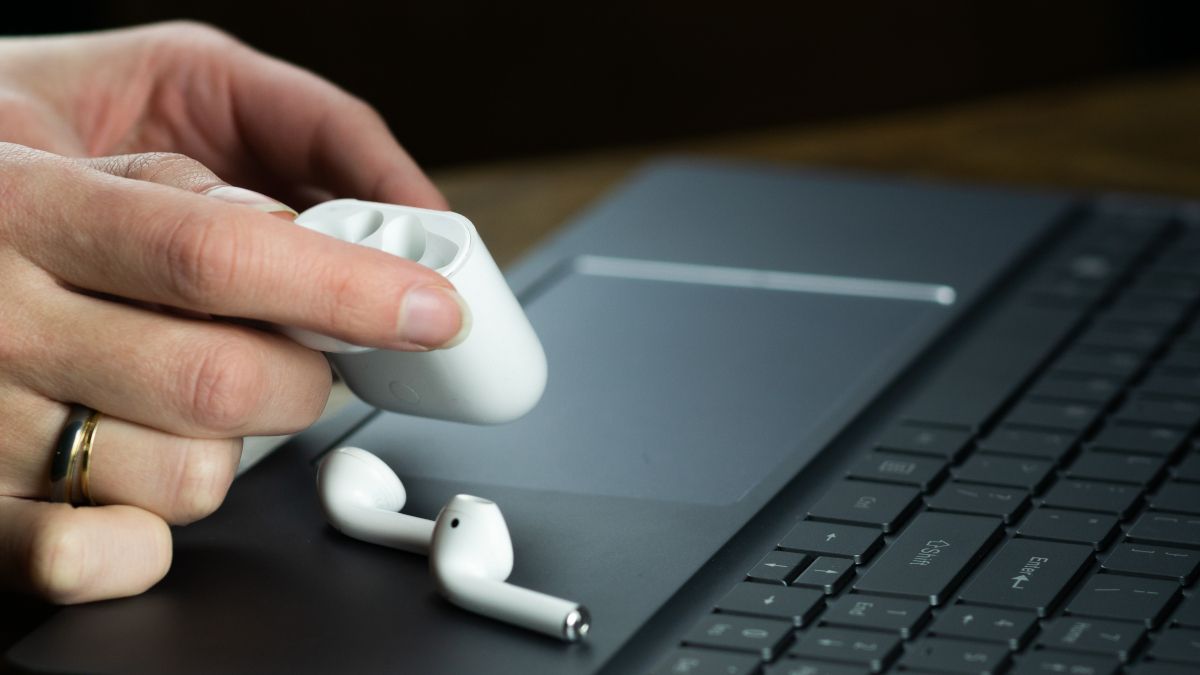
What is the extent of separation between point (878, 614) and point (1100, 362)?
0.27 metres

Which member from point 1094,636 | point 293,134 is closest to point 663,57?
point 293,134

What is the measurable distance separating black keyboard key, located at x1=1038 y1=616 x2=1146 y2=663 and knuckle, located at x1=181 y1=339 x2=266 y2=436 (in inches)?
10.8

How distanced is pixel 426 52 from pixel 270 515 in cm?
142

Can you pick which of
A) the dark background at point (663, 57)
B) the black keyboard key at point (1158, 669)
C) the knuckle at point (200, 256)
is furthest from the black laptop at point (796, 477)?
the dark background at point (663, 57)

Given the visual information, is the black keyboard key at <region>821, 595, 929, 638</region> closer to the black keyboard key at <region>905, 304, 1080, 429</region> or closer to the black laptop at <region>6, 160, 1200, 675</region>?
the black laptop at <region>6, 160, 1200, 675</region>

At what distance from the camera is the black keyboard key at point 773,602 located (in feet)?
1.56

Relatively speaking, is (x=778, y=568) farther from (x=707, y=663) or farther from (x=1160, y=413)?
(x=1160, y=413)

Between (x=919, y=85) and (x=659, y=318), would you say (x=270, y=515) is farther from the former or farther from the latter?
(x=919, y=85)

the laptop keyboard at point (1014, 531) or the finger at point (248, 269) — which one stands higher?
the finger at point (248, 269)

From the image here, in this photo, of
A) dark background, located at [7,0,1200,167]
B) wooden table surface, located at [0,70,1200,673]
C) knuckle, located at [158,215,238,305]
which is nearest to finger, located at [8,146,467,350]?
knuckle, located at [158,215,238,305]

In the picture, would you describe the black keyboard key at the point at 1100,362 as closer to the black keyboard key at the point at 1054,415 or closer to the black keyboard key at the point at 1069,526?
the black keyboard key at the point at 1054,415

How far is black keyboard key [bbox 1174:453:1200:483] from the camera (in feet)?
1.88

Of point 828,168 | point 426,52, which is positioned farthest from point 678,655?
point 426,52

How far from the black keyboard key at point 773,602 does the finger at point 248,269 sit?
0.41ft
